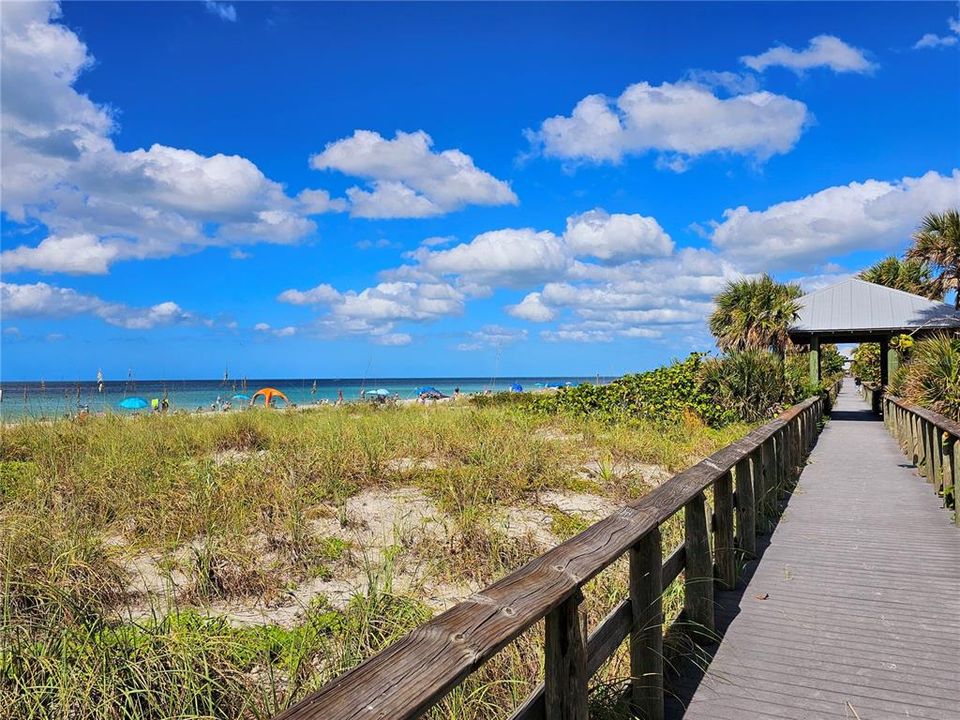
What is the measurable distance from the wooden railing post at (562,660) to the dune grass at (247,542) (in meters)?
0.60

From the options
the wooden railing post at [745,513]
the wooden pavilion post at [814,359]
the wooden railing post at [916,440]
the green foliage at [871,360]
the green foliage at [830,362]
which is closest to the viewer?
the wooden railing post at [745,513]

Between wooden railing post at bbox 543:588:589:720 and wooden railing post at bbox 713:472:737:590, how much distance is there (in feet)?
9.28

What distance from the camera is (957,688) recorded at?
346 centimetres

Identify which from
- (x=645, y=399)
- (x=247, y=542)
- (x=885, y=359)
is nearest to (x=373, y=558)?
(x=247, y=542)

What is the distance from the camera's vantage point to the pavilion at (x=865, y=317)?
21969 mm

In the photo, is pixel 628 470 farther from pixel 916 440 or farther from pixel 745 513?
pixel 916 440

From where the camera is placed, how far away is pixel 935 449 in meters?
8.66

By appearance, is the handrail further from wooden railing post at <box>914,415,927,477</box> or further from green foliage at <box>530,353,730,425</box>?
green foliage at <box>530,353,730,425</box>

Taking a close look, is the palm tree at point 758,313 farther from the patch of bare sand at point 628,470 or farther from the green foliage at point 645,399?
the patch of bare sand at point 628,470

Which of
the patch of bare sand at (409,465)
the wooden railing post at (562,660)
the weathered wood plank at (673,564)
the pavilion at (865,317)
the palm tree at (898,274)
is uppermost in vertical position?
the palm tree at (898,274)

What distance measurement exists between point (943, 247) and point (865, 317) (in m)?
2.97

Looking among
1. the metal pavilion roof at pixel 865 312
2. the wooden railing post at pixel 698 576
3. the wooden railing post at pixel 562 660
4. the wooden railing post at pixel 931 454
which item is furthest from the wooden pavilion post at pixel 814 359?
the wooden railing post at pixel 562 660

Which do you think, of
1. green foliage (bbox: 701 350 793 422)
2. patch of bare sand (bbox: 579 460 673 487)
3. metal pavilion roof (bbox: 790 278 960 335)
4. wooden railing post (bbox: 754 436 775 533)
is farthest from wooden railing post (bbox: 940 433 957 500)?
metal pavilion roof (bbox: 790 278 960 335)

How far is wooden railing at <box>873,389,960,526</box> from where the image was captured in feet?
23.6
